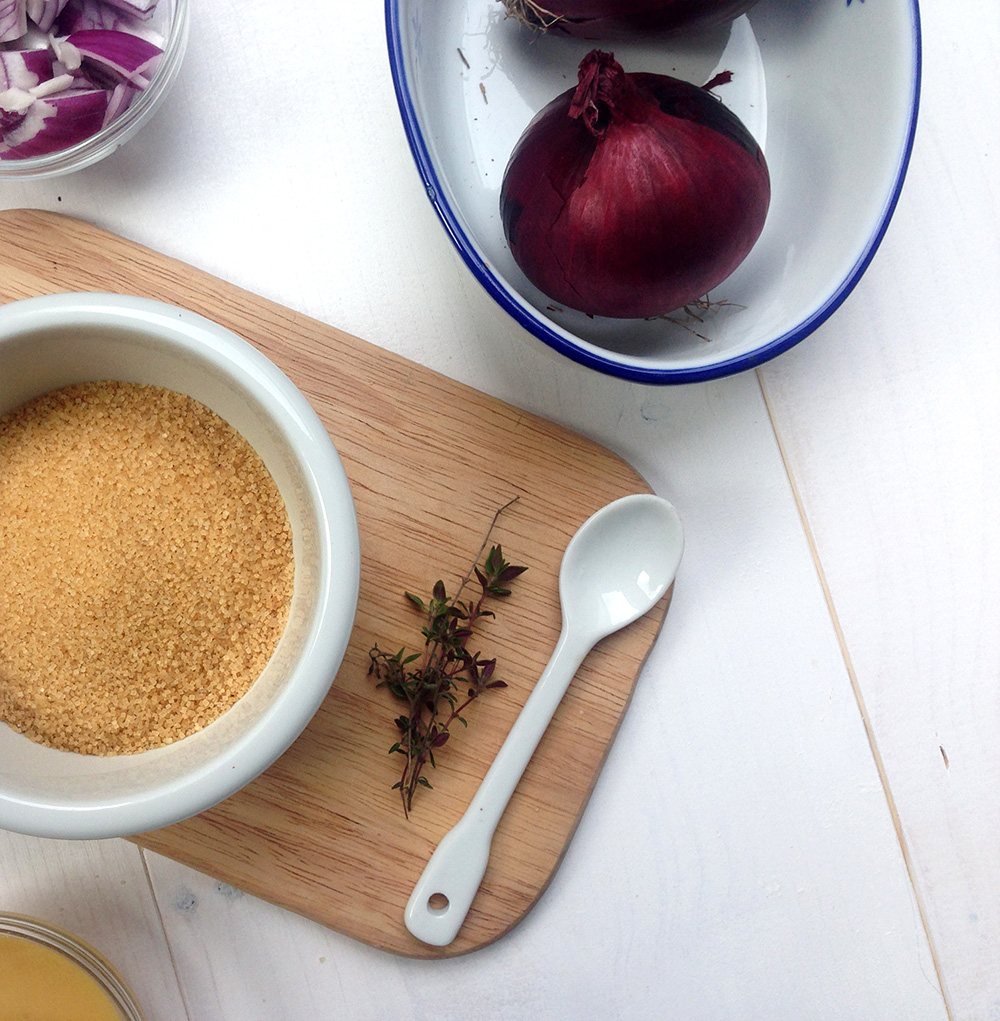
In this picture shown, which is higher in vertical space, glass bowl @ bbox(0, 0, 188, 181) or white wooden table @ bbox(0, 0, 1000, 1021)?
glass bowl @ bbox(0, 0, 188, 181)

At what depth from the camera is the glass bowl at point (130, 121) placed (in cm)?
70

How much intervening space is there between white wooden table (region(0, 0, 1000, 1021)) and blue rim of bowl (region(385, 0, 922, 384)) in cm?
11

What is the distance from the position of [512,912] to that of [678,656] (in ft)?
0.85

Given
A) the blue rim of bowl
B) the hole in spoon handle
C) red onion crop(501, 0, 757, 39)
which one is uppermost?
red onion crop(501, 0, 757, 39)

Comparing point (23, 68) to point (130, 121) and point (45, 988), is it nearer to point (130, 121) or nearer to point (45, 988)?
point (130, 121)

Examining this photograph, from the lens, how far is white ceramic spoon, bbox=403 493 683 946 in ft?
2.30

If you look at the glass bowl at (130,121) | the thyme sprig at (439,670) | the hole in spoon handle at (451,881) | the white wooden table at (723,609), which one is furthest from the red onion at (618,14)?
the hole in spoon handle at (451,881)

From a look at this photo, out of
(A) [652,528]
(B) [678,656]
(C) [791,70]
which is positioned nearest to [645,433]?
(A) [652,528]

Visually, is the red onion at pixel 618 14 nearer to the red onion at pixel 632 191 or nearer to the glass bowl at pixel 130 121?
the red onion at pixel 632 191

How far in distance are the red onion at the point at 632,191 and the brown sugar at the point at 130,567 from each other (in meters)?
0.28

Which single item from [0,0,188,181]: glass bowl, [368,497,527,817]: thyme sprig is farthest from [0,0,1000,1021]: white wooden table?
[368,497,527,817]: thyme sprig

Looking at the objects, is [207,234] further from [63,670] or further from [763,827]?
[763,827]

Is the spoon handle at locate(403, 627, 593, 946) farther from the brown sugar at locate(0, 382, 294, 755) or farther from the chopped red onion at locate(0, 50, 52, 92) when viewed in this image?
the chopped red onion at locate(0, 50, 52, 92)

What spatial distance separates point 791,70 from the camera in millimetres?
743
